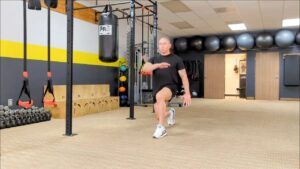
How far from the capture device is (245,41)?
1049 cm

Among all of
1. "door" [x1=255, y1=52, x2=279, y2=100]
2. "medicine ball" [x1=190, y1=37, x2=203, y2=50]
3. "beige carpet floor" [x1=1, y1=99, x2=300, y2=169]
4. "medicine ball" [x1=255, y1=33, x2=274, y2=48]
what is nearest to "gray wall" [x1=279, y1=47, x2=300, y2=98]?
"door" [x1=255, y1=52, x2=279, y2=100]

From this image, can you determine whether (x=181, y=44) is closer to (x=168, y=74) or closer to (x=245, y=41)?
(x=245, y=41)

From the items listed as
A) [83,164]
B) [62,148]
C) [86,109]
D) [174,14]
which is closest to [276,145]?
[83,164]

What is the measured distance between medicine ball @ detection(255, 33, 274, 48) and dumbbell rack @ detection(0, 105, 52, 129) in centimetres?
814

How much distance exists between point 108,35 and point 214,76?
28.2ft

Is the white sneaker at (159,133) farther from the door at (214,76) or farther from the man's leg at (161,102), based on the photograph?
the door at (214,76)

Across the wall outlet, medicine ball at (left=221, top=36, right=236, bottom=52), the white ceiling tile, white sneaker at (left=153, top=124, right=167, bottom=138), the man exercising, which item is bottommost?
white sneaker at (left=153, top=124, right=167, bottom=138)

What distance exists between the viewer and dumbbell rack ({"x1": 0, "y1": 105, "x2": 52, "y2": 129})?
428 cm

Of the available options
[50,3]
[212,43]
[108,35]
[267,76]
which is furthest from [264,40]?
[50,3]

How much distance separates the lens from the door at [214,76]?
11.9m

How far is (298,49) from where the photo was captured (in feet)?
34.4

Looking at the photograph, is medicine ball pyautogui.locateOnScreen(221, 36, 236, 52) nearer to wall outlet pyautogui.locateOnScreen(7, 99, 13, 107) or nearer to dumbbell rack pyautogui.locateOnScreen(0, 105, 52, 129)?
dumbbell rack pyautogui.locateOnScreen(0, 105, 52, 129)

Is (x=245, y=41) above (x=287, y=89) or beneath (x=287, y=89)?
above

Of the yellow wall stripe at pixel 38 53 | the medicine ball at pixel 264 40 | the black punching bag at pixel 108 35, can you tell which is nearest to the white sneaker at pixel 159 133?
the black punching bag at pixel 108 35
